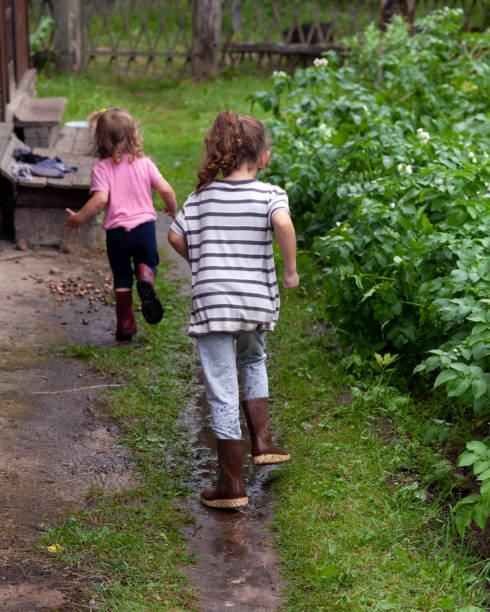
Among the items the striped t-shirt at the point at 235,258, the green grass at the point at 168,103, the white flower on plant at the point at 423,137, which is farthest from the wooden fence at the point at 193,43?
the striped t-shirt at the point at 235,258

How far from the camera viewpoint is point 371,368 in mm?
4875

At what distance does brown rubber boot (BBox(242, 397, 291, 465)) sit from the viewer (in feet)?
12.8

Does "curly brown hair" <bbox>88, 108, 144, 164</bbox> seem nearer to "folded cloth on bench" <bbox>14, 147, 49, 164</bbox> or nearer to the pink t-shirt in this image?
the pink t-shirt

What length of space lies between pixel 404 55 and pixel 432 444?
560 cm

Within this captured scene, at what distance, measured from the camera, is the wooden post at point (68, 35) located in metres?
14.4

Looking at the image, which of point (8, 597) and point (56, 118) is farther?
point (56, 118)

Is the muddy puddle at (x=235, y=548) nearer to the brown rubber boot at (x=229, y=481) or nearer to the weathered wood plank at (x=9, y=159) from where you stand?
the brown rubber boot at (x=229, y=481)

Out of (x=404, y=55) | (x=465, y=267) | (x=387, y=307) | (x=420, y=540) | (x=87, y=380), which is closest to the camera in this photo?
(x=420, y=540)

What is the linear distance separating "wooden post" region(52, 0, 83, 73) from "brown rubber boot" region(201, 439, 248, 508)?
12287 millimetres

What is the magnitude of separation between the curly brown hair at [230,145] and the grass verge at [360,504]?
4.71 ft

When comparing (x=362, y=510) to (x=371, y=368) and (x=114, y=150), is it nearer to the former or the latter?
(x=371, y=368)

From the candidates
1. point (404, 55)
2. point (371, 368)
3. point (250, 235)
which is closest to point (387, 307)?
point (371, 368)

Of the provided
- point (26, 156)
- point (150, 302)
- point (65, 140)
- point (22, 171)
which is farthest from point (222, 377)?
point (65, 140)

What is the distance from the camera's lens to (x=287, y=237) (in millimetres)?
3715
